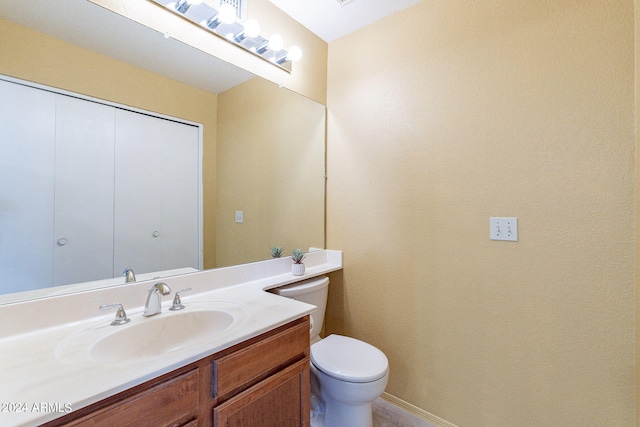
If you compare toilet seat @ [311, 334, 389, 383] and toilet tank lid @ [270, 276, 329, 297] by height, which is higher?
toilet tank lid @ [270, 276, 329, 297]

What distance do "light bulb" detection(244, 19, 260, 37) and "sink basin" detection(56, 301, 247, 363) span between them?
1.33 m

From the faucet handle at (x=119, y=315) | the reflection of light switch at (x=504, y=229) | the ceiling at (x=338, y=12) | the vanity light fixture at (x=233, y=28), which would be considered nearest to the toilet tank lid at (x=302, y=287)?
the faucet handle at (x=119, y=315)

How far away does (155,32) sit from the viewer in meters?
1.21

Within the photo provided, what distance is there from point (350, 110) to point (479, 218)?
1036 mm

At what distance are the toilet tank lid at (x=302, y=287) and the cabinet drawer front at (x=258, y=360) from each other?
15.1 inches

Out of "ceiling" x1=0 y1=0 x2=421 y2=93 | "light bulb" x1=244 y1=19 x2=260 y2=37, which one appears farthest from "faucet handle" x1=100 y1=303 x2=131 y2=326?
"light bulb" x1=244 y1=19 x2=260 y2=37

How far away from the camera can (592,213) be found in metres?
1.10

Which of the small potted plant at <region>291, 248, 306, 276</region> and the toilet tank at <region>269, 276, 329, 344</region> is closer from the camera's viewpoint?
the toilet tank at <region>269, 276, 329, 344</region>

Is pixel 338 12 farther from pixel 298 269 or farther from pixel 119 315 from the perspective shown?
pixel 119 315

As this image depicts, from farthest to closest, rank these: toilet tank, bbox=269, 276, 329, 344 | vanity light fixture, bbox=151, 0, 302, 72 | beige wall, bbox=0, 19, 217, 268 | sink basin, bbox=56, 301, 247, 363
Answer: toilet tank, bbox=269, 276, 329, 344 → vanity light fixture, bbox=151, 0, 302, 72 → beige wall, bbox=0, 19, 217, 268 → sink basin, bbox=56, 301, 247, 363

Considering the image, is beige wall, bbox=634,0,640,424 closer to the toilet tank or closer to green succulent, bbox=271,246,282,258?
the toilet tank

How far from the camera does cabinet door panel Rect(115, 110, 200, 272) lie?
3.78ft

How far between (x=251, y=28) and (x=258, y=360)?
4.98ft

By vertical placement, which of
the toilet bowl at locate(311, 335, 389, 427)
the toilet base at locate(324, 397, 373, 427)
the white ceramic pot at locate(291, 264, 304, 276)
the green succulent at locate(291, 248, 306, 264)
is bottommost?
the toilet base at locate(324, 397, 373, 427)
